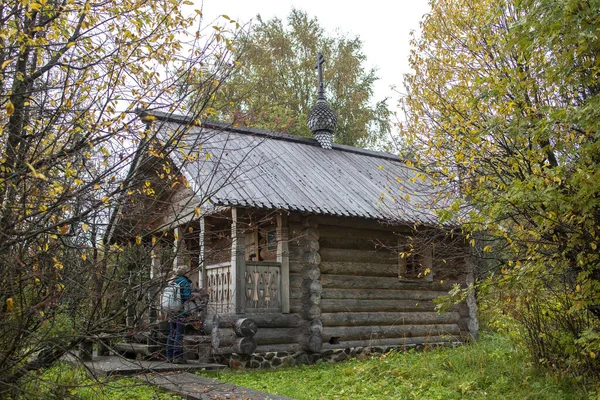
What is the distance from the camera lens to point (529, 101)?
24.0 feet

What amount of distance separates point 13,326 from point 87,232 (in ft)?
3.25

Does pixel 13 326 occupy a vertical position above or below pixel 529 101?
below

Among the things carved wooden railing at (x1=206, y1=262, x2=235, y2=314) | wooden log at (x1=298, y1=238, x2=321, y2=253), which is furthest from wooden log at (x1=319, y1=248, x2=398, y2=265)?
carved wooden railing at (x1=206, y1=262, x2=235, y2=314)

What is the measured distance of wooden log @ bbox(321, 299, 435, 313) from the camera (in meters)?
12.3

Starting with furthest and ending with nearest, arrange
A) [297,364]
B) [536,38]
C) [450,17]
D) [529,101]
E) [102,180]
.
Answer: [297,364], [450,17], [529,101], [536,38], [102,180]

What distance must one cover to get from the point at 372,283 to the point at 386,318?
866 millimetres

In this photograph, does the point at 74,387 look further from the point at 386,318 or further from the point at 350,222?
the point at 386,318

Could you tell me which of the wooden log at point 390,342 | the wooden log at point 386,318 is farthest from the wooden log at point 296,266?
the wooden log at point 390,342

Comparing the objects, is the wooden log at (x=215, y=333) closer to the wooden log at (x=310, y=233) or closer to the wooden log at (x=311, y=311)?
the wooden log at (x=311, y=311)

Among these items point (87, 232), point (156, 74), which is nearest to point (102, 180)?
point (87, 232)

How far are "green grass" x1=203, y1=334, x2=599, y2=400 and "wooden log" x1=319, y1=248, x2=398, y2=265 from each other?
284cm

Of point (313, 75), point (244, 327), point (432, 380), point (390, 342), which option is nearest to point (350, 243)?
point (390, 342)

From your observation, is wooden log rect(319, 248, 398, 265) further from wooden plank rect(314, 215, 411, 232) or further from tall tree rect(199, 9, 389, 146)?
tall tree rect(199, 9, 389, 146)

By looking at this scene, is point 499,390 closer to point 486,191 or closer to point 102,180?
point 486,191
